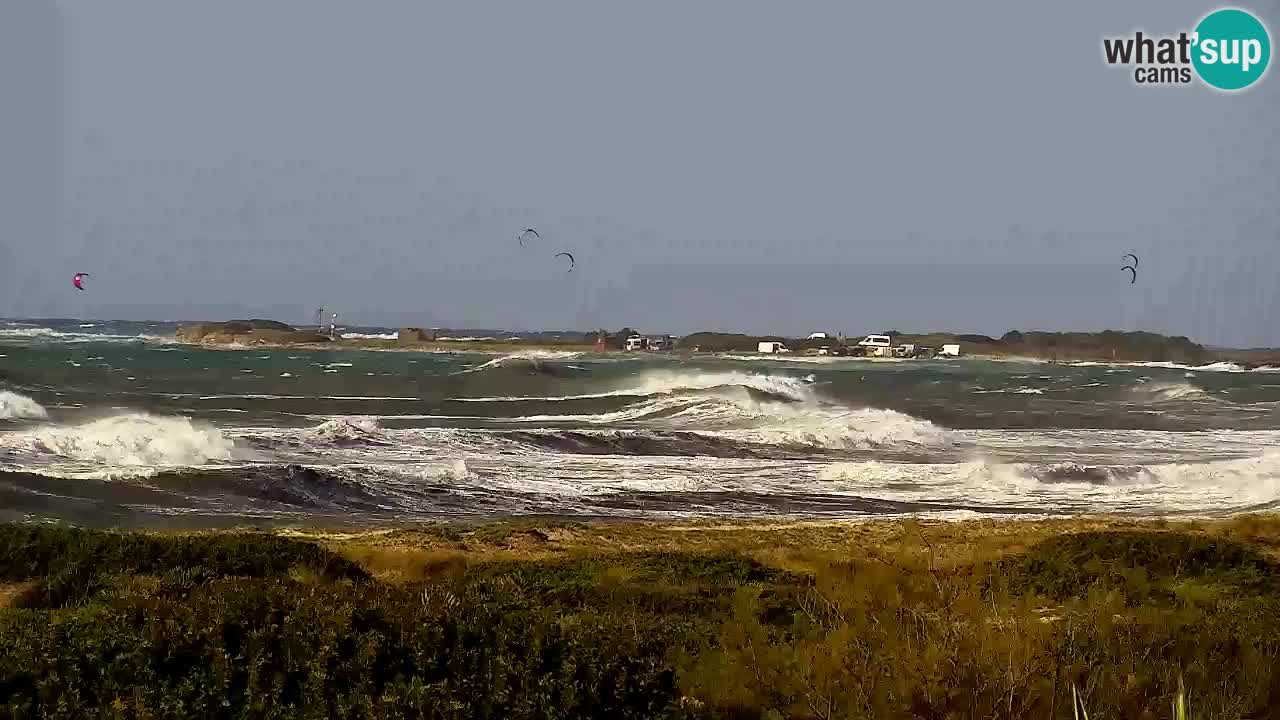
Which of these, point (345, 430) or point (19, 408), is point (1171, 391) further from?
point (19, 408)

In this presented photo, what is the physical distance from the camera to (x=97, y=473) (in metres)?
20.8

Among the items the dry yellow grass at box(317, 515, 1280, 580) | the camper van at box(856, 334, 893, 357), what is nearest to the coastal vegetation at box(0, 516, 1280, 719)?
the dry yellow grass at box(317, 515, 1280, 580)

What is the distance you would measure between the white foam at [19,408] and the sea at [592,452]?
0.17 meters

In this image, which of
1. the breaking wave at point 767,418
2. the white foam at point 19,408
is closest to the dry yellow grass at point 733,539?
the breaking wave at point 767,418

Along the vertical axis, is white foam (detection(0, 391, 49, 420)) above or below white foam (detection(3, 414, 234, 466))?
above

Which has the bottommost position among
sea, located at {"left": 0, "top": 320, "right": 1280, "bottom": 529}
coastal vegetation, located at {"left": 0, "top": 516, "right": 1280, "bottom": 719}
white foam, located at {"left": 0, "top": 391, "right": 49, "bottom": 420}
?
sea, located at {"left": 0, "top": 320, "right": 1280, "bottom": 529}

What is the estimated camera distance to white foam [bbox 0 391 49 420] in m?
32.4

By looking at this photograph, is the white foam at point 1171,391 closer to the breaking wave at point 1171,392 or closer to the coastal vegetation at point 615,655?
the breaking wave at point 1171,392

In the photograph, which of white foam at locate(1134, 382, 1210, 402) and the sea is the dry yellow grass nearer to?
the sea

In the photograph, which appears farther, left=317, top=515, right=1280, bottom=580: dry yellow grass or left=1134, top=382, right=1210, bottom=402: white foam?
left=1134, top=382, right=1210, bottom=402: white foam

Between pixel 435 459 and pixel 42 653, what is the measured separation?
1965cm

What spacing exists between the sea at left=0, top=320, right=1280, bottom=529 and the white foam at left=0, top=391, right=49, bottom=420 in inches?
6.6

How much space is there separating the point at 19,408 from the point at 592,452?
67.0ft

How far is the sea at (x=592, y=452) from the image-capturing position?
18.5 meters
